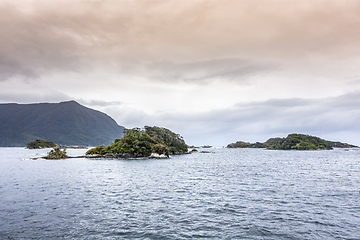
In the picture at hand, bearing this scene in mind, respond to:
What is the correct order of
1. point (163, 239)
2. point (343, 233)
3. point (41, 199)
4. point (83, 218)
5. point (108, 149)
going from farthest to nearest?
point (108, 149) → point (41, 199) → point (83, 218) → point (343, 233) → point (163, 239)

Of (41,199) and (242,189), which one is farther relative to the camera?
(242,189)

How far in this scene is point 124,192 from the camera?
41312 mm

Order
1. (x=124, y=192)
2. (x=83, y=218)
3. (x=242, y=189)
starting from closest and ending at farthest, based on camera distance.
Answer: (x=83, y=218)
(x=124, y=192)
(x=242, y=189)

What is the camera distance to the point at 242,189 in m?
44.1

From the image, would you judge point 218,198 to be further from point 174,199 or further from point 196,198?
point 174,199

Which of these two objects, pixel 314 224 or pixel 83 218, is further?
pixel 83 218

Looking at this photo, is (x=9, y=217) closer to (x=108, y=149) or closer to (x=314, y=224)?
(x=314, y=224)

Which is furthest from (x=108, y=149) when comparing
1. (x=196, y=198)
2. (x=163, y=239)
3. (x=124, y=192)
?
(x=163, y=239)

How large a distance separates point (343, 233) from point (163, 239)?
61.8 ft

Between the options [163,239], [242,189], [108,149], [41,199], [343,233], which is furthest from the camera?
[108,149]

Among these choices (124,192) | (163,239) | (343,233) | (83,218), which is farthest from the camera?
(124,192)

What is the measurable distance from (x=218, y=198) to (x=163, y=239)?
18618 mm

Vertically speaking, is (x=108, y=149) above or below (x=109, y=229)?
above

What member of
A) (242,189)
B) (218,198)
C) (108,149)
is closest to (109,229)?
(218,198)
